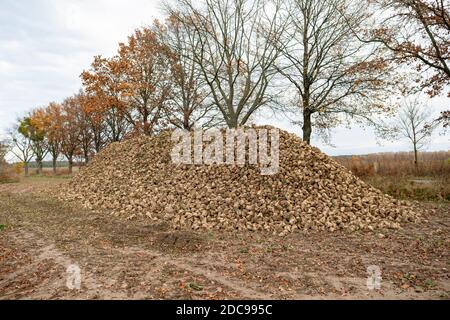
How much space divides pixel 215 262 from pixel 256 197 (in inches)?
146

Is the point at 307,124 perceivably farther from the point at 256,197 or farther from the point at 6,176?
the point at 6,176

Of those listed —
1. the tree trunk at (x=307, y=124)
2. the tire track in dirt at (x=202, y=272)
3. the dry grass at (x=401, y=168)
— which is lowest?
the tire track in dirt at (x=202, y=272)

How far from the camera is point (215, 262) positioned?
5902 mm

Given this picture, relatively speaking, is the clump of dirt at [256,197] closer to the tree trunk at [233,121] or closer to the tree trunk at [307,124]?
the tree trunk at [233,121]

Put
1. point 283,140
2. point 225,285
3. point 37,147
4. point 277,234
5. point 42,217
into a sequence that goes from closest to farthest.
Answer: point 225,285, point 277,234, point 42,217, point 283,140, point 37,147

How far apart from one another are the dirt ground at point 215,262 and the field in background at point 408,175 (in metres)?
3.60

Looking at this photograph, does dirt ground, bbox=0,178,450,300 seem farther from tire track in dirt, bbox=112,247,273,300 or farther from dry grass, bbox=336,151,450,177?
dry grass, bbox=336,151,450,177

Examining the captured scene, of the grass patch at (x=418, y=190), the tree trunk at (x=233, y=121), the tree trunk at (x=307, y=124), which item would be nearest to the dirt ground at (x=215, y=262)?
the grass patch at (x=418, y=190)

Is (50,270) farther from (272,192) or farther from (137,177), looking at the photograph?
(137,177)

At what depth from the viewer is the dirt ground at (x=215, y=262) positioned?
4.66 metres

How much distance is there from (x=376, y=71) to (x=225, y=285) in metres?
16.1

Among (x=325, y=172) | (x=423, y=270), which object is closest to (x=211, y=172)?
(x=325, y=172)

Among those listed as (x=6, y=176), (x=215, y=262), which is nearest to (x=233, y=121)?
(x=215, y=262)

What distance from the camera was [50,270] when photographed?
18.2 ft
